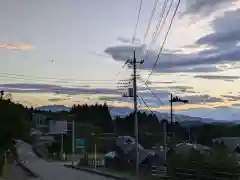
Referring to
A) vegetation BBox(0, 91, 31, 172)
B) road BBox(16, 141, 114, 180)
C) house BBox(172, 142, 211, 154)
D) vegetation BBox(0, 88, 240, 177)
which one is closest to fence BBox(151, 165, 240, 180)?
vegetation BBox(0, 88, 240, 177)

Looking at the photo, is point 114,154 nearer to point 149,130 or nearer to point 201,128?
point 201,128

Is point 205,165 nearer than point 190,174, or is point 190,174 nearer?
point 205,165

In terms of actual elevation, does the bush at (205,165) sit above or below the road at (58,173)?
above

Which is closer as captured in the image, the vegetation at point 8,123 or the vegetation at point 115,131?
the vegetation at point 115,131

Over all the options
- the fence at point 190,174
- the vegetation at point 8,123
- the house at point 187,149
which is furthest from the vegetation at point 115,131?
the house at point 187,149

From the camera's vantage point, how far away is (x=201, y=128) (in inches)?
4683

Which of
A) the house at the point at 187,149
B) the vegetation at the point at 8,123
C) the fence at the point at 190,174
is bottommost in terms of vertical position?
the fence at the point at 190,174

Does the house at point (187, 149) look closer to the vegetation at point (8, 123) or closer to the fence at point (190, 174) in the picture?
the fence at point (190, 174)

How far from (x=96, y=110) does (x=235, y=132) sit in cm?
6119

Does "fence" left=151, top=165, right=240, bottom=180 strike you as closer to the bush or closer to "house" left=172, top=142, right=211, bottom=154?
the bush

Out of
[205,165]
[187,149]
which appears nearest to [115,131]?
[187,149]

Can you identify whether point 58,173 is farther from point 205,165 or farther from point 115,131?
point 115,131

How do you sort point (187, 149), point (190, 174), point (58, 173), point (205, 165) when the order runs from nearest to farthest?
point (205, 165), point (190, 174), point (187, 149), point (58, 173)

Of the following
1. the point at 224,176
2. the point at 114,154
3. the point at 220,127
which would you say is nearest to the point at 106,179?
the point at 224,176
